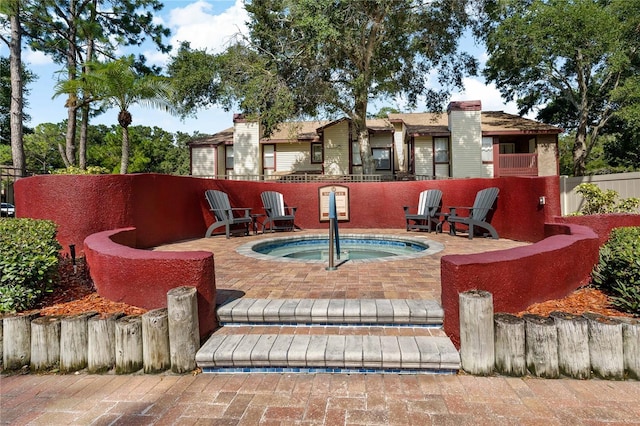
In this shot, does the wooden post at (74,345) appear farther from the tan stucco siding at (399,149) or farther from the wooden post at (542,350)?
the tan stucco siding at (399,149)

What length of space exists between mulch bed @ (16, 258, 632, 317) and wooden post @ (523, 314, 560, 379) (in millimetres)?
487

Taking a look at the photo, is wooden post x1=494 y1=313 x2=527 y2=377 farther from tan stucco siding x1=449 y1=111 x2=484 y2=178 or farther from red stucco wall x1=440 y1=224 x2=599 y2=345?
tan stucco siding x1=449 y1=111 x2=484 y2=178

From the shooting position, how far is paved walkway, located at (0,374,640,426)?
1.88 meters

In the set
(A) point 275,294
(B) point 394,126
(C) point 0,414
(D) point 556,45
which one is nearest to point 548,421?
(A) point 275,294

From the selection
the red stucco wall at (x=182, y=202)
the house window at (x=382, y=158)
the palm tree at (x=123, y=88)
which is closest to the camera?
the red stucco wall at (x=182, y=202)

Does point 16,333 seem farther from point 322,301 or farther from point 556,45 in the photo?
point 556,45

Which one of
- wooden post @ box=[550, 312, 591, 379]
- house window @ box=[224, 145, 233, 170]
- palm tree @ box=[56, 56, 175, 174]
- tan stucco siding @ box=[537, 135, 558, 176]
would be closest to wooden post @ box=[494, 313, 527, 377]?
wooden post @ box=[550, 312, 591, 379]

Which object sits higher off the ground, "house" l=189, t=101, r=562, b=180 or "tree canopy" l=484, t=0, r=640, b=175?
"tree canopy" l=484, t=0, r=640, b=175

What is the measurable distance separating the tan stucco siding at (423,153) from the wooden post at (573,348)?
17.2 metres

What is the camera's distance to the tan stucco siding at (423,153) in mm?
18766

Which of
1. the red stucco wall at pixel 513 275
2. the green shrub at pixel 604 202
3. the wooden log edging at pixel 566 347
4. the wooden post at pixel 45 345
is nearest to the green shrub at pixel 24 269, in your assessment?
the wooden post at pixel 45 345

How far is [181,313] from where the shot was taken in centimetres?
245

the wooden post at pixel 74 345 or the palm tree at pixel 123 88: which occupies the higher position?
the palm tree at pixel 123 88

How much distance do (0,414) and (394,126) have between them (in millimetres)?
20503
